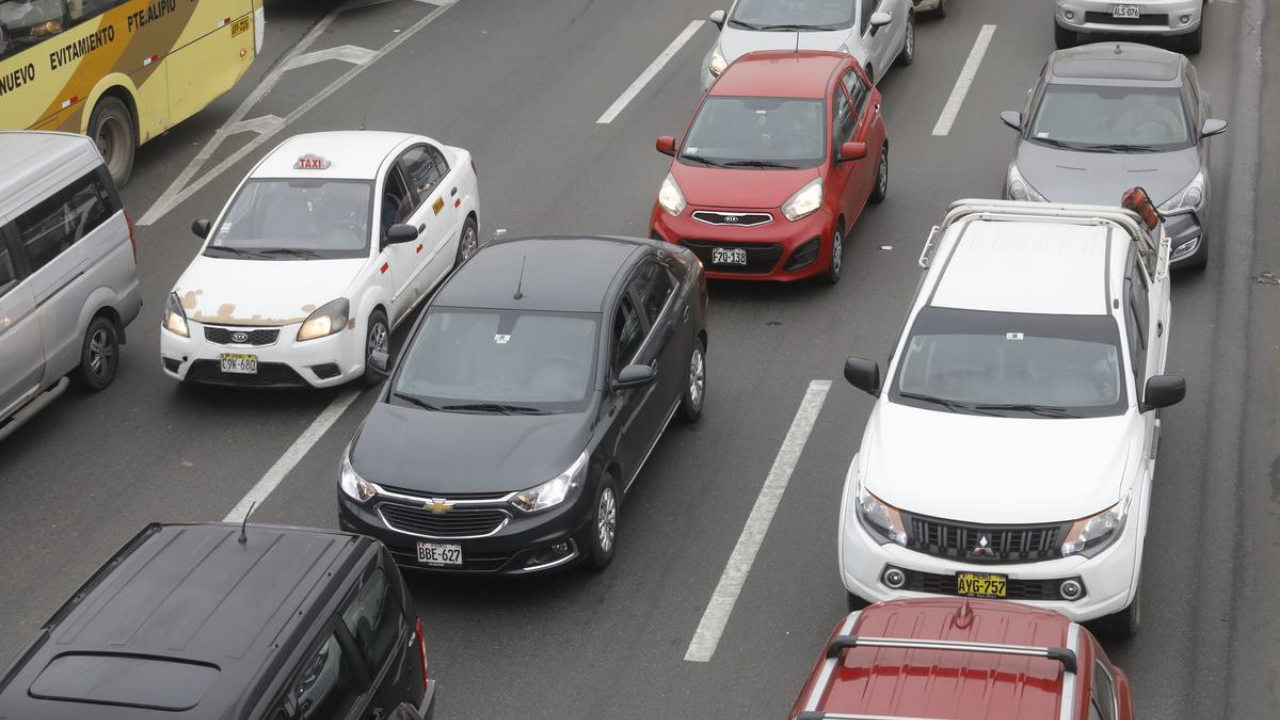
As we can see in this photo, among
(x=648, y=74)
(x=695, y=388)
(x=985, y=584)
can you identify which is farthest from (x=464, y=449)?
(x=648, y=74)

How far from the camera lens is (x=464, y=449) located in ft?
35.8

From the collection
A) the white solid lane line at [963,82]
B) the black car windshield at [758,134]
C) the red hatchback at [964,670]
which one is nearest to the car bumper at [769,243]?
the black car windshield at [758,134]

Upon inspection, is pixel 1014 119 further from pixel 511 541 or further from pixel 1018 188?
pixel 511 541

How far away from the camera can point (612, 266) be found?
12.5 meters

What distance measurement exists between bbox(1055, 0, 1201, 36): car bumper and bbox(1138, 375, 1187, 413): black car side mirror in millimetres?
12051

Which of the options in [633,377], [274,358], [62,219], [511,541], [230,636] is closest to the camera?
[230,636]

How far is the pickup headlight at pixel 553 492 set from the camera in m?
10.6

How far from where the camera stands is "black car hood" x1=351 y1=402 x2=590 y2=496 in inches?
421

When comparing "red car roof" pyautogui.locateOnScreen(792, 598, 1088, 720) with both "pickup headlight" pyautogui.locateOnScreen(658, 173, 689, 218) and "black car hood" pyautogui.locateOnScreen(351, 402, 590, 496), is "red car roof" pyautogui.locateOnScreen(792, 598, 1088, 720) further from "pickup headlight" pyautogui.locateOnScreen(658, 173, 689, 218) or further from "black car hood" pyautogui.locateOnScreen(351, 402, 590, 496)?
"pickup headlight" pyautogui.locateOnScreen(658, 173, 689, 218)

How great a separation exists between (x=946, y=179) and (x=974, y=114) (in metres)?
2.20

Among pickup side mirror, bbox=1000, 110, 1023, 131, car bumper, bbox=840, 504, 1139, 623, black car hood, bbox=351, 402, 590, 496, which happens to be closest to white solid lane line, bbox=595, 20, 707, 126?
pickup side mirror, bbox=1000, 110, 1023, 131

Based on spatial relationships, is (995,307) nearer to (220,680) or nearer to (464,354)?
(464,354)

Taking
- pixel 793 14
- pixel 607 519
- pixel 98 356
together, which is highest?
pixel 793 14

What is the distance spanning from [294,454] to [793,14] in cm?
959
